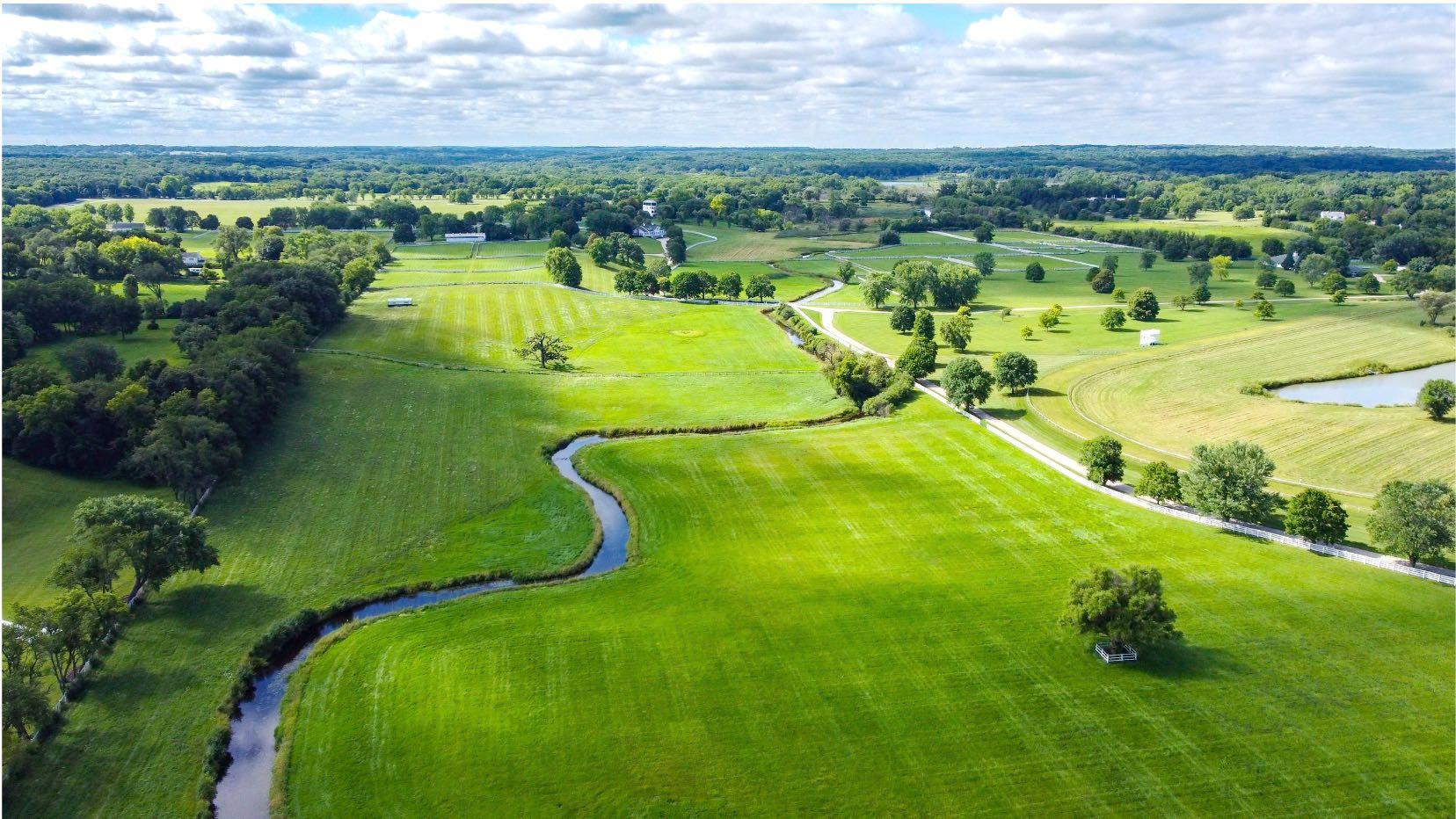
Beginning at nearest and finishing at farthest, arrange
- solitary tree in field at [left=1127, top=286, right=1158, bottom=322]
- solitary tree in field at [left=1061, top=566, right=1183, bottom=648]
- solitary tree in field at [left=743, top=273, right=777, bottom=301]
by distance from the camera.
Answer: solitary tree in field at [left=1061, top=566, right=1183, bottom=648]
solitary tree in field at [left=1127, top=286, right=1158, bottom=322]
solitary tree in field at [left=743, top=273, right=777, bottom=301]

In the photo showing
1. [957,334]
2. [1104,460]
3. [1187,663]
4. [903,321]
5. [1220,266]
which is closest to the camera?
[1187,663]

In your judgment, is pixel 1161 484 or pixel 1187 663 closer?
pixel 1187 663

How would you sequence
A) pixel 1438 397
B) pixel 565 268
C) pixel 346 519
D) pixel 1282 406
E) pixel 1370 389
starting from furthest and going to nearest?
pixel 565 268 < pixel 1370 389 < pixel 1282 406 < pixel 1438 397 < pixel 346 519

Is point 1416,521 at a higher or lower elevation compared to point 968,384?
lower

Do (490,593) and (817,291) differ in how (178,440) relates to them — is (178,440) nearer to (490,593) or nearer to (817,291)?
(490,593)

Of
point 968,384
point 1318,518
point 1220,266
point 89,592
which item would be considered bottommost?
point 89,592

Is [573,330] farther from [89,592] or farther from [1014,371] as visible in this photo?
[89,592]

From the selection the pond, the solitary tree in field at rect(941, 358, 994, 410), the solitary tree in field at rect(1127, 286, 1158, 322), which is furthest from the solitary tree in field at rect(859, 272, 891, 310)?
the pond

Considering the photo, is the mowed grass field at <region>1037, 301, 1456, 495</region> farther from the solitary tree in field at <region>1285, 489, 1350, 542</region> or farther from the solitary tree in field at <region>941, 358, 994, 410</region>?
the solitary tree in field at <region>1285, 489, 1350, 542</region>

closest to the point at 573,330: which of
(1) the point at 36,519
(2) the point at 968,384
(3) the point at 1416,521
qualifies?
(2) the point at 968,384
